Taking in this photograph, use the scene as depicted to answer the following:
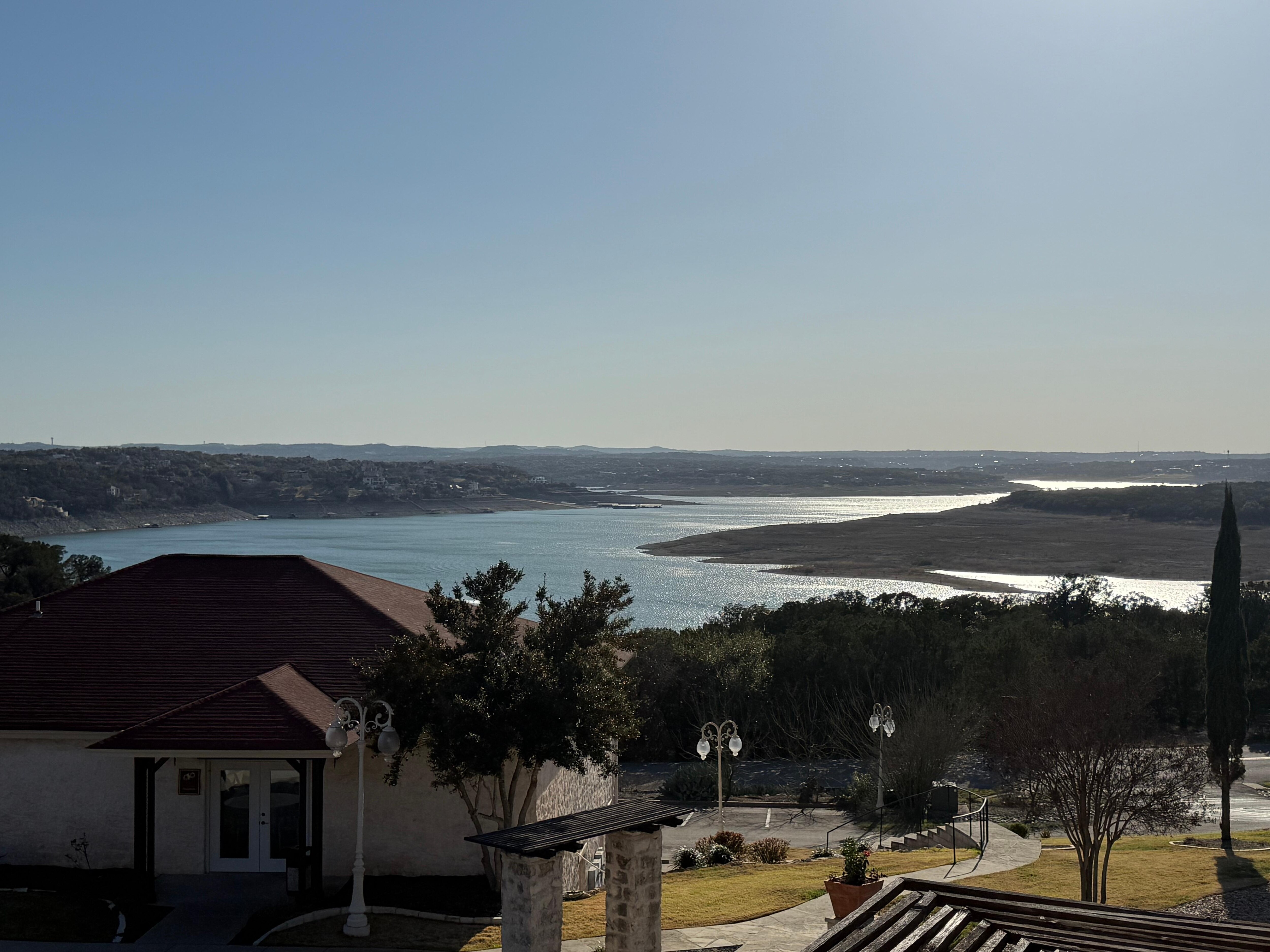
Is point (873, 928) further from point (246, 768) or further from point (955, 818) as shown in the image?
point (955, 818)

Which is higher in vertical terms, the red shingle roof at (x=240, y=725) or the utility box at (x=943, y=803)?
the red shingle roof at (x=240, y=725)

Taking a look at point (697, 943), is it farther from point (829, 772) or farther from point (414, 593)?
point (829, 772)

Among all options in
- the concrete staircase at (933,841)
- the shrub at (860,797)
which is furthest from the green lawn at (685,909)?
the shrub at (860,797)

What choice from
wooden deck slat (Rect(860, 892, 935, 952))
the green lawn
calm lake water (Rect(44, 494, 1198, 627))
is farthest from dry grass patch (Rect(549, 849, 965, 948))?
calm lake water (Rect(44, 494, 1198, 627))

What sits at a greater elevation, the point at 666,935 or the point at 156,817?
the point at 156,817

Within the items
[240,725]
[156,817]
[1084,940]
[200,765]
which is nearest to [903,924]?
[1084,940]

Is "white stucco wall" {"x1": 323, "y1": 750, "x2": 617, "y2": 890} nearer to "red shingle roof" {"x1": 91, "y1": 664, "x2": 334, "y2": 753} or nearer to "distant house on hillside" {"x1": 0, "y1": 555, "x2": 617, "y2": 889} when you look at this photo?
"distant house on hillside" {"x1": 0, "y1": 555, "x2": 617, "y2": 889}

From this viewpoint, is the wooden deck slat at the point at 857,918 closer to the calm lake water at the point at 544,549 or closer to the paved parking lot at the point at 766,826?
the paved parking lot at the point at 766,826
